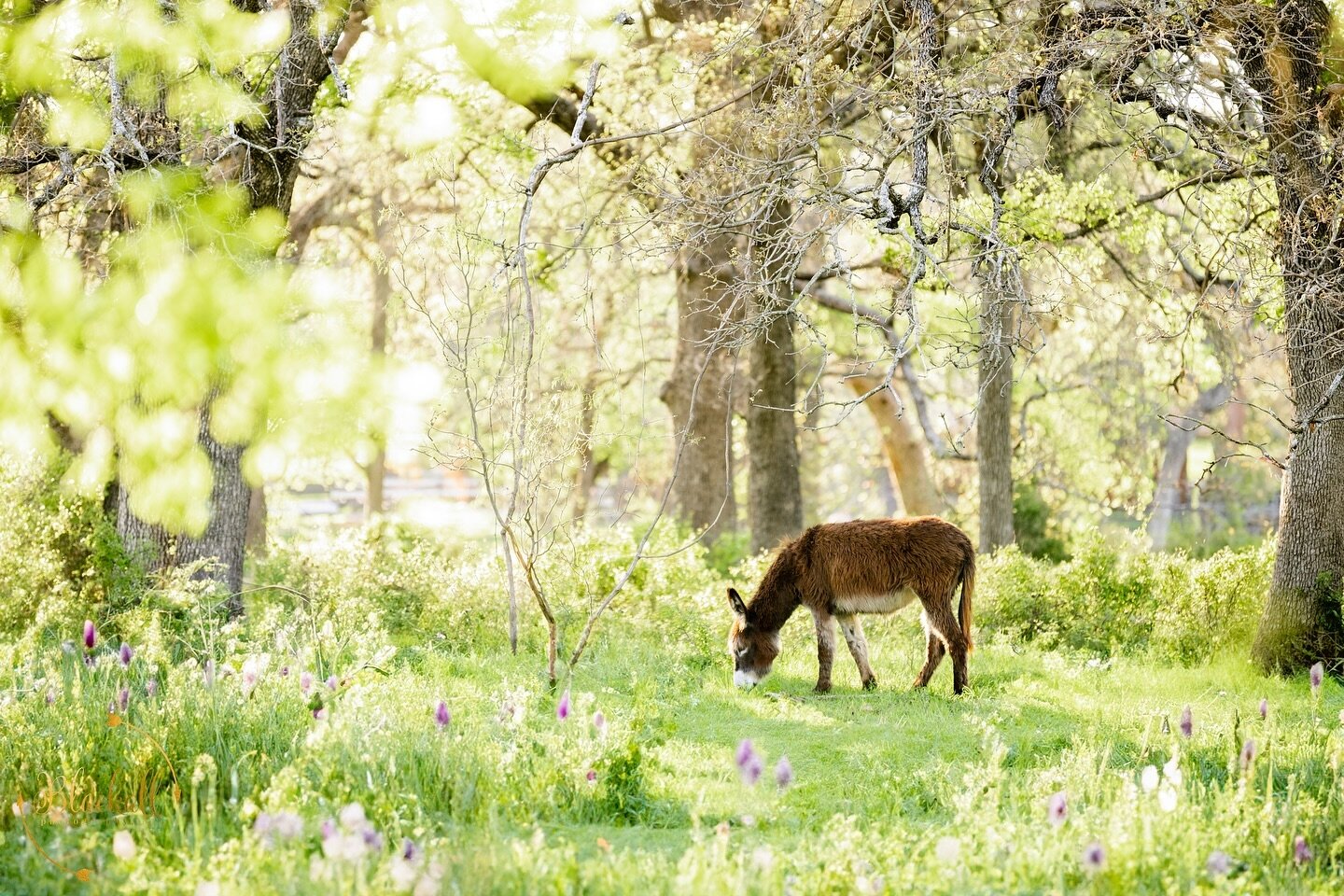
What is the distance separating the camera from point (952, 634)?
9812 mm

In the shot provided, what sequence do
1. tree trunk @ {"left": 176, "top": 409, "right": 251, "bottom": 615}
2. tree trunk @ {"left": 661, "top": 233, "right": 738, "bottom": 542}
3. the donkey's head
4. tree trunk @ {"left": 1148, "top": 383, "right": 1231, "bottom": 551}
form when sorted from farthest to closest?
1. tree trunk @ {"left": 1148, "top": 383, "right": 1231, "bottom": 551}
2. tree trunk @ {"left": 661, "top": 233, "right": 738, "bottom": 542}
3. tree trunk @ {"left": 176, "top": 409, "right": 251, "bottom": 615}
4. the donkey's head

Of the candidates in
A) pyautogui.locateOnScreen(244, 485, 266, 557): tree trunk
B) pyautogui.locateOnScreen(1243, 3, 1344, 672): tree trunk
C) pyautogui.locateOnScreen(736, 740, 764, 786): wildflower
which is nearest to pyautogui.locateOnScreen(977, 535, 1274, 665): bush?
pyautogui.locateOnScreen(1243, 3, 1344, 672): tree trunk

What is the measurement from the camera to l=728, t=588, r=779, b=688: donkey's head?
10172mm

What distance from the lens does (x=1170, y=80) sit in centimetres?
923

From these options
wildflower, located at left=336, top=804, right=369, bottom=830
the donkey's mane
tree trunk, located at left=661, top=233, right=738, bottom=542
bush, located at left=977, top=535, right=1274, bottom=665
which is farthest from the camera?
tree trunk, located at left=661, top=233, right=738, bottom=542

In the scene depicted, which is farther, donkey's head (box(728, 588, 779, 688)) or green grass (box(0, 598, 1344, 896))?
donkey's head (box(728, 588, 779, 688))

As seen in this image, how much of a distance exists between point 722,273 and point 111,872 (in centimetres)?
1373

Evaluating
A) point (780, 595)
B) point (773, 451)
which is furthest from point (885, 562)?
point (773, 451)

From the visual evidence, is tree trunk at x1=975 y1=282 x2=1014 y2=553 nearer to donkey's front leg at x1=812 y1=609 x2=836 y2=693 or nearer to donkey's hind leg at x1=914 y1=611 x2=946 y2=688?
donkey's hind leg at x1=914 y1=611 x2=946 y2=688

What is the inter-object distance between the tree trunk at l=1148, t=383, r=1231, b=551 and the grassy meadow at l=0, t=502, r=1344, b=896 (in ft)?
65.1

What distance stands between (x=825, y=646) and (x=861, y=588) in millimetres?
536

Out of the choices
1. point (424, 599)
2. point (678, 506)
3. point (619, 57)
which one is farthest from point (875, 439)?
point (424, 599)

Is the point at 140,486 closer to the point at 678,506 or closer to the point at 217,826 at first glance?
the point at 217,826

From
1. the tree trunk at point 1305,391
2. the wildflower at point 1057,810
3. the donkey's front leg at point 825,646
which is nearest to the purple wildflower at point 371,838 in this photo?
the wildflower at point 1057,810
